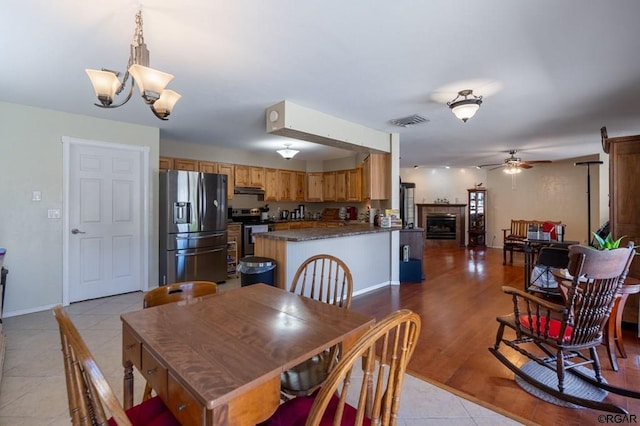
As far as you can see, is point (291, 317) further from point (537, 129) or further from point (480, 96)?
point (537, 129)

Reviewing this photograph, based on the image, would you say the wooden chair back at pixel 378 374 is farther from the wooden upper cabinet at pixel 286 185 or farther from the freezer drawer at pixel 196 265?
the wooden upper cabinet at pixel 286 185

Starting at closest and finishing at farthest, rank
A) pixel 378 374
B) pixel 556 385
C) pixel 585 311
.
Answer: pixel 378 374 < pixel 585 311 < pixel 556 385

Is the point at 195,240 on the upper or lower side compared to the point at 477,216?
lower

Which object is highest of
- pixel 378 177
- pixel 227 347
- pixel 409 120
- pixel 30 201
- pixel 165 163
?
pixel 409 120

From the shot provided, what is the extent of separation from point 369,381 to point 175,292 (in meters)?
1.28

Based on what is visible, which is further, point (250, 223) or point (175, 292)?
point (250, 223)

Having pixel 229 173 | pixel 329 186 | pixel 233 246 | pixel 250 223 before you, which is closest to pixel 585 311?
pixel 233 246

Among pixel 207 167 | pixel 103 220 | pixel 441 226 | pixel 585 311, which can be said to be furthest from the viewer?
pixel 441 226

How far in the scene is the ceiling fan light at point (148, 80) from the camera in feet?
5.35

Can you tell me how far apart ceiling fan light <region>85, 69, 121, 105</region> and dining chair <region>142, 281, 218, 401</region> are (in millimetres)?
1166

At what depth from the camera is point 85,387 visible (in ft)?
3.02

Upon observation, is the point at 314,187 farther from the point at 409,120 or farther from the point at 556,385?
the point at 556,385

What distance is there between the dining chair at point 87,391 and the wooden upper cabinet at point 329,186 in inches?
243

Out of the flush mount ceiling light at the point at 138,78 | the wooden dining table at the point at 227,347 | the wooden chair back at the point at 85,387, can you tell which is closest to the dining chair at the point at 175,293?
the wooden dining table at the point at 227,347
